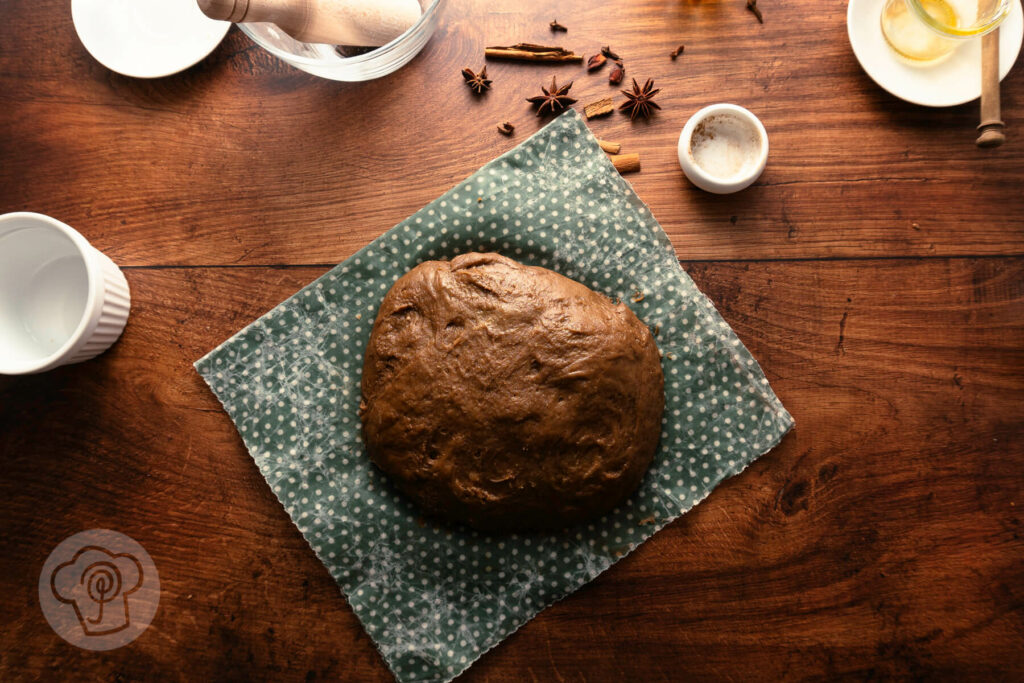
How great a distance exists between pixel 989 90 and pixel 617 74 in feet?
2.74

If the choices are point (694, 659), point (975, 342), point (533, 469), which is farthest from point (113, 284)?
point (975, 342)

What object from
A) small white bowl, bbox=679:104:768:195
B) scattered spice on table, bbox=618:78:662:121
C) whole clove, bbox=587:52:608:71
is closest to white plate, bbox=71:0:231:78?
whole clove, bbox=587:52:608:71

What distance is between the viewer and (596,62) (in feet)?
5.08

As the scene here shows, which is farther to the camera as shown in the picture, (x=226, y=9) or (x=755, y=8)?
(x=755, y=8)

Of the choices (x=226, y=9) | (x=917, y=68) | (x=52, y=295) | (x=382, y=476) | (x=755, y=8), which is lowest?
(x=52, y=295)

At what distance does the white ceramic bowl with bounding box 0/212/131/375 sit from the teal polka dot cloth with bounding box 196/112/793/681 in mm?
250

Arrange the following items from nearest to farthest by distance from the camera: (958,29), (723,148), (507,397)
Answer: (507,397)
(958,29)
(723,148)

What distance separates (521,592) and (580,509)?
0.87 feet

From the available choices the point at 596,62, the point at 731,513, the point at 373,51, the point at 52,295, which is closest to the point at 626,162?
the point at 596,62

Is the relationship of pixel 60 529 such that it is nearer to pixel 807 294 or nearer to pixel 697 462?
pixel 697 462

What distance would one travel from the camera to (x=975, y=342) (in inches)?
59.4

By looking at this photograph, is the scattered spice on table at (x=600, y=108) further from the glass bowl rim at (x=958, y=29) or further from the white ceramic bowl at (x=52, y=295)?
Answer: the white ceramic bowl at (x=52, y=295)

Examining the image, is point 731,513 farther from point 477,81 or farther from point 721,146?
point 477,81

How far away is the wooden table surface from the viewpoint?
4.82 ft
